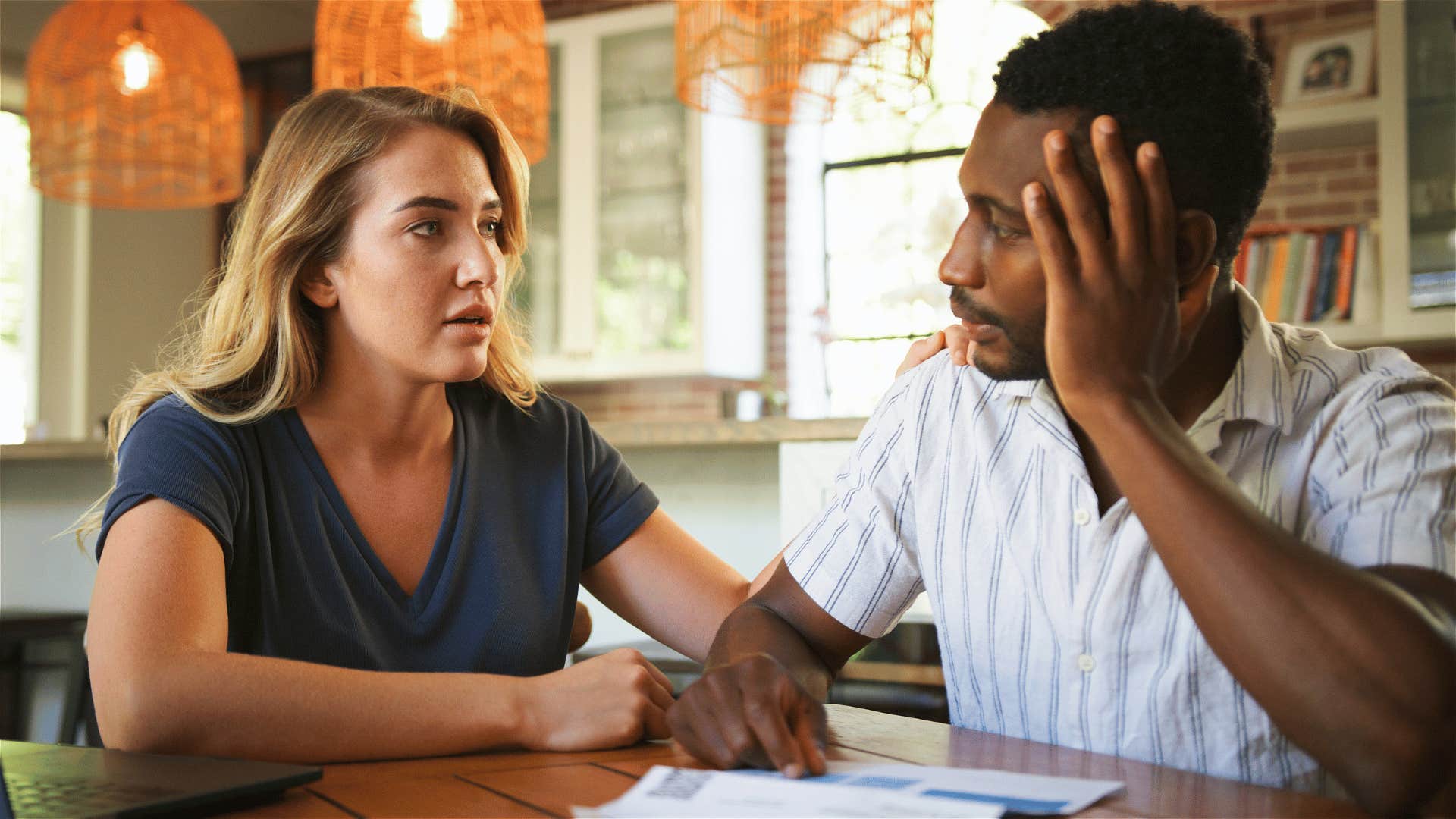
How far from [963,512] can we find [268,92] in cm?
553

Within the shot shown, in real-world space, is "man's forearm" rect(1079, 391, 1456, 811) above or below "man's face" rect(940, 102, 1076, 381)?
below

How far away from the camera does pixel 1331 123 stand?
3830 millimetres

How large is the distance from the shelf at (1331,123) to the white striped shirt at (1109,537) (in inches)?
115

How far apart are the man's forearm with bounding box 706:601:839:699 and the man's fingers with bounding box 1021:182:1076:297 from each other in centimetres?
42

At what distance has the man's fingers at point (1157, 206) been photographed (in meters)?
1.01

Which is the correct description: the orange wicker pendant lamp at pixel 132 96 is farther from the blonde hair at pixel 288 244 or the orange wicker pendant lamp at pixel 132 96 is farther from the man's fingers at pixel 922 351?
the man's fingers at pixel 922 351

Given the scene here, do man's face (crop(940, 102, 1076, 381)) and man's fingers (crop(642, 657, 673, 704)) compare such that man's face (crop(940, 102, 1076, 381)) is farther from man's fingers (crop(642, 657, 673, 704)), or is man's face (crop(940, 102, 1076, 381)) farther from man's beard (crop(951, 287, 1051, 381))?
man's fingers (crop(642, 657, 673, 704))

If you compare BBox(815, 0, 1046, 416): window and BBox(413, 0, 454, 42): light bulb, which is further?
BBox(815, 0, 1046, 416): window

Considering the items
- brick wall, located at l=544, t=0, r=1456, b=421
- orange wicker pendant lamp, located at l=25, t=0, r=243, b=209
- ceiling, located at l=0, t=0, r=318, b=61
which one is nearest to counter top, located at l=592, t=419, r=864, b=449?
brick wall, located at l=544, t=0, r=1456, b=421

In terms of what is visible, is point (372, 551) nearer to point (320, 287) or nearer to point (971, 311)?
point (320, 287)

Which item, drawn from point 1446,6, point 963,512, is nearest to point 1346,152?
point 1446,6

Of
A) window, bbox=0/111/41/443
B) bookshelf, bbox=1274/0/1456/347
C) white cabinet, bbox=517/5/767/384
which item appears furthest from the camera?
window, bbox=0/111/41/443

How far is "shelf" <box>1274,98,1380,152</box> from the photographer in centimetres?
377

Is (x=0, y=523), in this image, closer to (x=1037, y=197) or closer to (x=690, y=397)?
(x=690, y=397)
